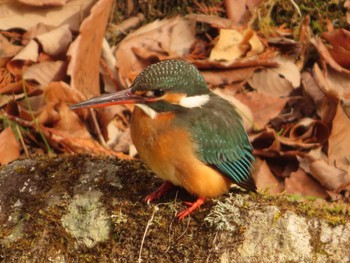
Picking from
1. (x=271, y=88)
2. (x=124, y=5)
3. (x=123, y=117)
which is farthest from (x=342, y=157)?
(x=124, y=5)

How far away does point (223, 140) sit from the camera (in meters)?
4.18

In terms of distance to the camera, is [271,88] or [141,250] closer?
[141,250]

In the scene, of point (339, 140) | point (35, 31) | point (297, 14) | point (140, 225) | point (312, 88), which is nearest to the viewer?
point (140, 225)

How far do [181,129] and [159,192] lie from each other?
1.42ft

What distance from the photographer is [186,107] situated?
4.01m

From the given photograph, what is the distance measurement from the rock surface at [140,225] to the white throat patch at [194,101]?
57 centimetres

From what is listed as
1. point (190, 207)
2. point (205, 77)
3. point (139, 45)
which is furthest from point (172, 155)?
point (139, 45)

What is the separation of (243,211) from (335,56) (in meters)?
3.05

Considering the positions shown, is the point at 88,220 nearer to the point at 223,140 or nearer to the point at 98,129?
the point at 223,140

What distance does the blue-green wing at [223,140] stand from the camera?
4027mm

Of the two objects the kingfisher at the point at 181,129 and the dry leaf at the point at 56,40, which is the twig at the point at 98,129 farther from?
the kingfisher at the point at 181,129

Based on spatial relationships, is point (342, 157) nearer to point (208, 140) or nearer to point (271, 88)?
point (271, 88)

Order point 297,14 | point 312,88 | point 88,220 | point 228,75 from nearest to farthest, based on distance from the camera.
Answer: point 88,220 < point 312,88 < point 228,75 < point 297,14

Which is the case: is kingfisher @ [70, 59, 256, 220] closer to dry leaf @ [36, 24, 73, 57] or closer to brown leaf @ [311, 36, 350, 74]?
dry leaf @ [36, 24, 73, 57]
